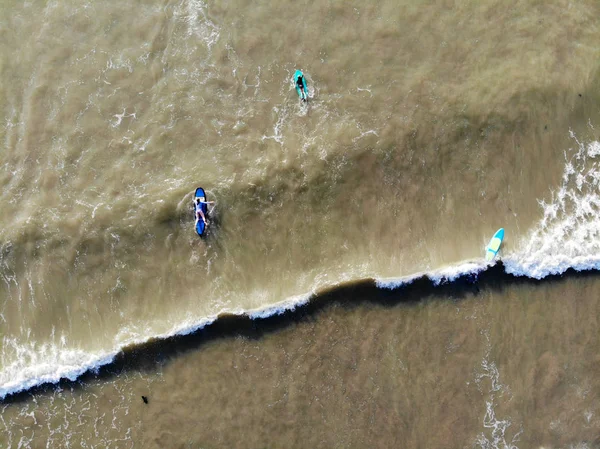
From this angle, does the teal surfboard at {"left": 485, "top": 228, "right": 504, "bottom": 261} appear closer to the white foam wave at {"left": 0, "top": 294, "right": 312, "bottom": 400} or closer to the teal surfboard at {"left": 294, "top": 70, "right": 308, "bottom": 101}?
the white foam wave at {"left": 0, "top": 294, "right": 312, "bottom": 400}

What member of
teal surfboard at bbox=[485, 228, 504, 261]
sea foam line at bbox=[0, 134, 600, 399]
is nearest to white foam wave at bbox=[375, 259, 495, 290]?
sea foam line at bbox=[0, 134, 600, 399]

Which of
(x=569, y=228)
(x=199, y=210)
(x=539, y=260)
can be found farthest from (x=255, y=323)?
(x=569, y=228)

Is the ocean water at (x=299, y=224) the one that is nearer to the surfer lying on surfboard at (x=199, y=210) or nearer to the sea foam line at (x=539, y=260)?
the sea foam line at (x=539, y=260)

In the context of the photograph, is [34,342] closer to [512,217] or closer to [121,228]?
[121,228]

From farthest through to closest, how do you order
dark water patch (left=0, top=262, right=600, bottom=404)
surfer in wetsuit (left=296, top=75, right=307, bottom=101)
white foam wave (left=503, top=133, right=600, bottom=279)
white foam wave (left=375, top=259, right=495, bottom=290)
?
surfer in wetsuit (left=296, top=75, right=307, bottom=101) → white foam wave (left=503, top=133, right=600, bottom=279) → white foam wave (left=375, top=259, right=495, bottom=290) → dark water patch (left=0, top=262, right=600, bottom=404)

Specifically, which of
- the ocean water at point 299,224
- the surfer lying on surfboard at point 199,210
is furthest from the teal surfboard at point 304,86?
the surfer lying on surfboard at point 199,210
